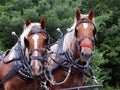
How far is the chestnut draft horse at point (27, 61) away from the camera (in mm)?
5969

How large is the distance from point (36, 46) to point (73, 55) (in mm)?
1500

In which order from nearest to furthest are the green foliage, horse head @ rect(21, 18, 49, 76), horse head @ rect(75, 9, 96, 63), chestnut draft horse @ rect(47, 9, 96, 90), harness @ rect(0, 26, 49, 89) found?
horse head @ rect(21, 18, 49, 76) < harness @ rect(0, 26, 49, 89) < horse head @ rect(75, 9, 96, 63) < chestnut draft horse @ rect(47, 9, 96, 90) < the green foliage

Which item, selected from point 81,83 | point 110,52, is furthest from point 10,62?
point 110,52

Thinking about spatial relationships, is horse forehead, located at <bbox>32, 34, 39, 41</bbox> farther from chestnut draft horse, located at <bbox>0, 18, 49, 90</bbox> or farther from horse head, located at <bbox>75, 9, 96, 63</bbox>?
horse head, located at <bbox>75, 9, 96, 63</bbox>

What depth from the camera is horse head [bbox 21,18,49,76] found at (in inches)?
232

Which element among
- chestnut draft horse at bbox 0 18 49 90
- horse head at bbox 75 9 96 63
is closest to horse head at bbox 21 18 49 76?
chestnut draft horse at bbox 0 18 49 90

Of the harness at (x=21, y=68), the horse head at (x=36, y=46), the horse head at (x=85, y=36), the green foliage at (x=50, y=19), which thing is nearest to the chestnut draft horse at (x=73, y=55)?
the horse head at (x=85, y=36)

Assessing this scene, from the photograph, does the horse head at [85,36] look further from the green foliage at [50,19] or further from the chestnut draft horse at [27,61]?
the green foliage at [50,19]

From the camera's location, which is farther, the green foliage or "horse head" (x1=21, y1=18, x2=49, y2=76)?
the green foliage

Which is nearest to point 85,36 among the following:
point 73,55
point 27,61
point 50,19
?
point 73,55

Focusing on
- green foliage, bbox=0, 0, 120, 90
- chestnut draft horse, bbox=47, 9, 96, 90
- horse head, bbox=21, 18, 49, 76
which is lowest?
green foliage, bbox=0, 0, 120, 90

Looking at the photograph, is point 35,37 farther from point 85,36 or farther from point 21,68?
point 85,36

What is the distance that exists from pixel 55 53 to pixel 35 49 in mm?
1871

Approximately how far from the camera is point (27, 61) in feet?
20.9
